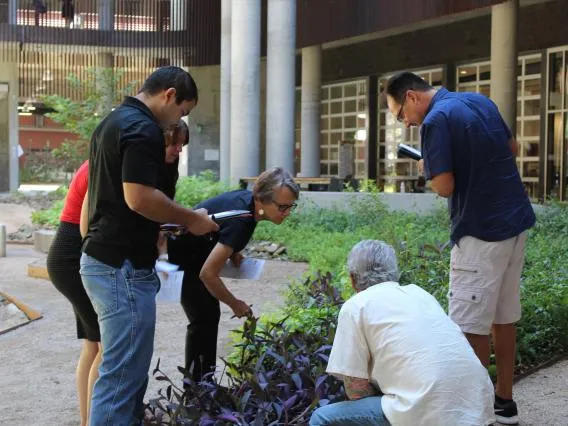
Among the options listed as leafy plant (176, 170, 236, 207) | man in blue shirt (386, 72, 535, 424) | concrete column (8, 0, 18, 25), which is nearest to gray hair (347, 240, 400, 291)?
man in blue shirt (386, 72, 535, 424)

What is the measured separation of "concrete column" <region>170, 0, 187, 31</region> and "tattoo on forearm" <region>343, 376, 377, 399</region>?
1079 inches

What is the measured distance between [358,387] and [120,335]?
1006 millimetres

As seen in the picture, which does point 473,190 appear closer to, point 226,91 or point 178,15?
point 226,91

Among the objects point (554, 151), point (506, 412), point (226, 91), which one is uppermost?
point (226, 91)

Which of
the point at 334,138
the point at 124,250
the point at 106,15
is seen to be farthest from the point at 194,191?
the point at 334,138

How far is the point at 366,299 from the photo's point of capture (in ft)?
9.80

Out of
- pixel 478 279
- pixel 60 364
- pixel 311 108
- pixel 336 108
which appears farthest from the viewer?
pixel 336 108

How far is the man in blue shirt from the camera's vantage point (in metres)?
4.05

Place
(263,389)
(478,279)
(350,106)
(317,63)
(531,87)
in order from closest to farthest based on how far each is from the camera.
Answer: (263,389) → (478,279) → (531,87) → (317,63) → (350,106)

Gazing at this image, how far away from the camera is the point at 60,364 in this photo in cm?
643

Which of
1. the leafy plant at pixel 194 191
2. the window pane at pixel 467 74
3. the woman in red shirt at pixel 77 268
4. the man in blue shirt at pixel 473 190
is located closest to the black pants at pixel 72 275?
the woman in red shirt at pixel 77 268

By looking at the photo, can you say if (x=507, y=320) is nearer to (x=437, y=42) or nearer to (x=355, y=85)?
(x=437, y=42)

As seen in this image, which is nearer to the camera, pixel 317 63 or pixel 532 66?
pixel 532 66

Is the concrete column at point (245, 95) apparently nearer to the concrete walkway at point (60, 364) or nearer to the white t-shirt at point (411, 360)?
the concrete walkway at point (60, 364)
